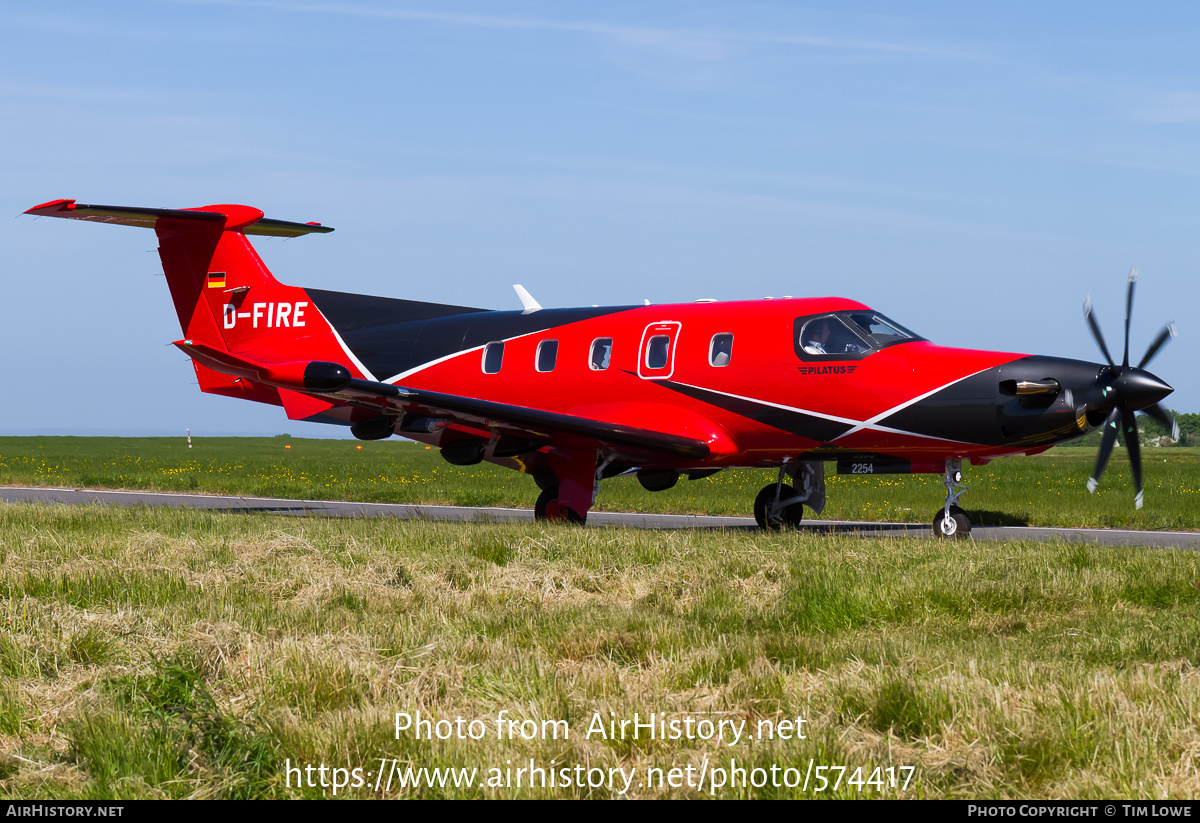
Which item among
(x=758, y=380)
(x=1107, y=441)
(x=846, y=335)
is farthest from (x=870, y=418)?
(x=1107, y=441)

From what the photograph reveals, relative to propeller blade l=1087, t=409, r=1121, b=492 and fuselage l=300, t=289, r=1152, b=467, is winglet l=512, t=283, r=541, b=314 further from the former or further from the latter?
propeller blade l=1087, t=409, r=1121, b=492

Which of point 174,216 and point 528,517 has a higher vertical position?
point 174,216

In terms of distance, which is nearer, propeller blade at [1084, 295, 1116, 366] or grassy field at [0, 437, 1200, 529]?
propeller blade at [1084, 295, 1116, 366]

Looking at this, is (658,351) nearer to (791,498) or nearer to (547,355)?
(547,355)

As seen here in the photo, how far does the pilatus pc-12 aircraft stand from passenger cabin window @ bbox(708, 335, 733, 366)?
0.8 inches

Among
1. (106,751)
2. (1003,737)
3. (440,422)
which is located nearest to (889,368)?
(440,422)

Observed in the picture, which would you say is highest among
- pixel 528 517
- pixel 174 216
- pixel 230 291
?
pixel 174 216

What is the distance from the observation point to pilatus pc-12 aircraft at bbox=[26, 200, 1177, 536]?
13094mm

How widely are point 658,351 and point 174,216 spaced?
9.22 metres

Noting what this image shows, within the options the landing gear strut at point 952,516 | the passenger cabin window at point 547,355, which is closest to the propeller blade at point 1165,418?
the landing gear strut at point 952,516

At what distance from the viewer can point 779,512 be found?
15711 mm

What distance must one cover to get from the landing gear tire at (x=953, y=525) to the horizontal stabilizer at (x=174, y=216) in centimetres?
1273

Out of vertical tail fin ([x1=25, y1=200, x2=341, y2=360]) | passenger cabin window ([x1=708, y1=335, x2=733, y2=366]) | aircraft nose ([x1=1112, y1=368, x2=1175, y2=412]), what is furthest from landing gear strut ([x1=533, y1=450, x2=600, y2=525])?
aircraft nose ([x1=1112, y1=368, x2=1175, y2=412])

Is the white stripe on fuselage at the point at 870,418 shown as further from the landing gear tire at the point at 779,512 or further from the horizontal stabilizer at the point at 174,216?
the horizontal stabilizer at the point at 174,216
